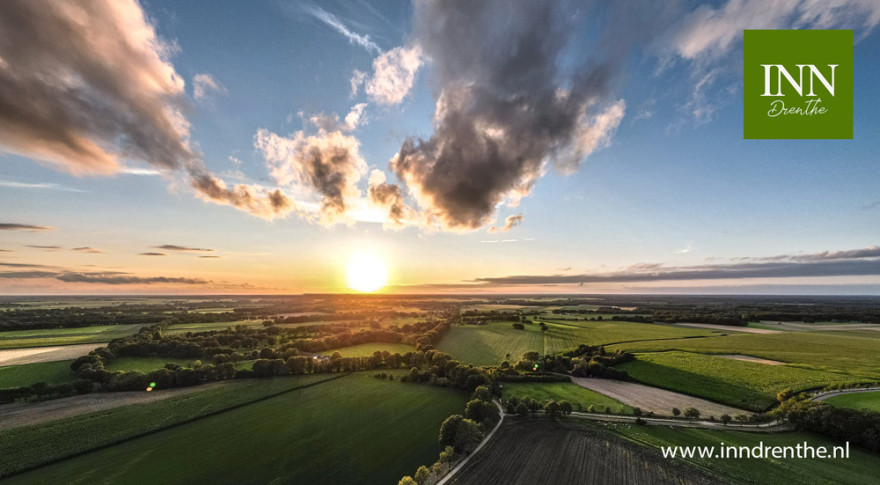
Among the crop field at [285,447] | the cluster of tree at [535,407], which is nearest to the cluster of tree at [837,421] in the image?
the cluster of tree at [535,407]

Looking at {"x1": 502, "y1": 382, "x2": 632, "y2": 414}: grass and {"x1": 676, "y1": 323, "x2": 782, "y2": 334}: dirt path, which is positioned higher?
{"x1": 502, "y1": 382, "x2": 632, "y2": 414}: grass

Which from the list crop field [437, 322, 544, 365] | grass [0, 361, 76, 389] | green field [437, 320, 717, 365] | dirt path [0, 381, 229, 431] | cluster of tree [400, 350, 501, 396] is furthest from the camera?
green field [437, 320, 717, 365]

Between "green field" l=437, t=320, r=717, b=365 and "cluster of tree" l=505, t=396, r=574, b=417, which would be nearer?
"cluster of tree" l=505, t=396, r=574, b=417

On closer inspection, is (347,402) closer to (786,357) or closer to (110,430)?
(110,430)

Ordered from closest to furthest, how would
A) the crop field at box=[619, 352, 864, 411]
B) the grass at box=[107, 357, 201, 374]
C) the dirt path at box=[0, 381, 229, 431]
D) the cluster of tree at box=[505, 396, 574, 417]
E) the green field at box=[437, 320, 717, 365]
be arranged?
the dirt path at box=[0, 381, 229, 431] → the cluster of tree at box=[505, 396, 574, 417] → the crop field at box=[619, 352, 864, 411] → the grass at box=[107, 357, 201, 374] → the green field at box=[437, 320, 717, 365]

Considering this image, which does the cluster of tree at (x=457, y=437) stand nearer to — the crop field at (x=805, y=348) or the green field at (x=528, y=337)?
the green field at (x=528, y=337)

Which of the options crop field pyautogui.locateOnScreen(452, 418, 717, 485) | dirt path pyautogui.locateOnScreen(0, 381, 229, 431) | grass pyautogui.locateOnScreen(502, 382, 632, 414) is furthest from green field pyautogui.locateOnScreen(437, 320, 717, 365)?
dirt path pyautogui.locateOnScreen(0, 381, 229, 431)

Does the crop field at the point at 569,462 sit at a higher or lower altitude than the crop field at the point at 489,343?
higher

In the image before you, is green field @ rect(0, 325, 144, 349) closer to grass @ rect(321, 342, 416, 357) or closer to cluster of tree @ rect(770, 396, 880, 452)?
grass @ rect(321, 342, 416, 357)
